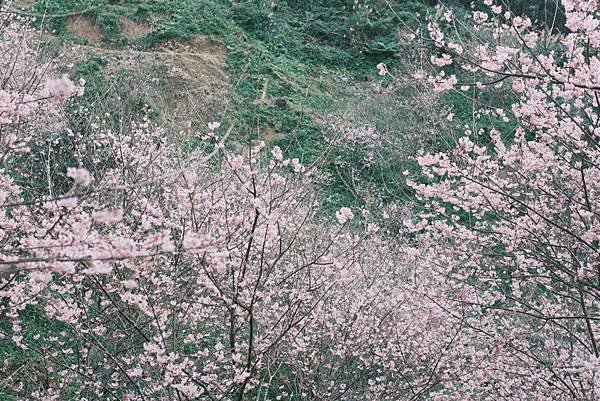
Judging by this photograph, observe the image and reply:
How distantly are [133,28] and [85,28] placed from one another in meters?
1.18

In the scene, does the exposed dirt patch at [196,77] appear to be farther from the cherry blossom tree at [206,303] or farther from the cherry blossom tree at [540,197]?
the cherry blossom tree at [540,197]

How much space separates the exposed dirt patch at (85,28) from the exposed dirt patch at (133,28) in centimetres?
58

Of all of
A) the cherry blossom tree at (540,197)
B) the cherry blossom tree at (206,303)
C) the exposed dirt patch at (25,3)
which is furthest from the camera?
the exposed dirt patch at (25,3)

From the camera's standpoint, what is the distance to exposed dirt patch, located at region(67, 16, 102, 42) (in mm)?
14319

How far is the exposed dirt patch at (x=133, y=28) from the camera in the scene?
1477 cm

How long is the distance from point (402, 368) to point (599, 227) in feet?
9.49

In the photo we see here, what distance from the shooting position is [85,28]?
14.6 meters

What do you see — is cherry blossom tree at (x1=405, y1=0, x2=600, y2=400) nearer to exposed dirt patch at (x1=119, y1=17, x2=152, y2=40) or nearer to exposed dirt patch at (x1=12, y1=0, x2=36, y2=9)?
exposed dirt patch at (x1=119, y1=17, x2=152, y2=40)

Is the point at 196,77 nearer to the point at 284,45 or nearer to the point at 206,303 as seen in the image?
the point at 284,45

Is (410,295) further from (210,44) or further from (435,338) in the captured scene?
(210,44)

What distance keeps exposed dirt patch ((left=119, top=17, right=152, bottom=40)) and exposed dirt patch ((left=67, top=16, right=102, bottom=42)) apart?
Answer: 1.92 ft

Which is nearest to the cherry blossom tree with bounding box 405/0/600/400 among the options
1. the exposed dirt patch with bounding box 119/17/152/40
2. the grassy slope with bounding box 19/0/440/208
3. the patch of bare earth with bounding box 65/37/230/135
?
the grassy slope with bounding box 19/0/440/208

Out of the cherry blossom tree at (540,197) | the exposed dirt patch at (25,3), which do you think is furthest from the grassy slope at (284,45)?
the cherry blossom tree at (540,197)

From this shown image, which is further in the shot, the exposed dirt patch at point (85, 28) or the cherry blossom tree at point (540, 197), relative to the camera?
the exposed dirt patch at point (85, 28)
